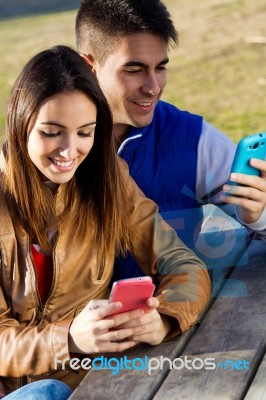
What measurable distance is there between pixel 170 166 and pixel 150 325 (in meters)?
0.90

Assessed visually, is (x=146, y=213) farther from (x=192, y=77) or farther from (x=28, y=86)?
(x=192, y=77)

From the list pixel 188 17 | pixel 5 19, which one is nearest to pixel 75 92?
pixel 188 17

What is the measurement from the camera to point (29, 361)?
2.38 meters

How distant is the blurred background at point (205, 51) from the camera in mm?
7648

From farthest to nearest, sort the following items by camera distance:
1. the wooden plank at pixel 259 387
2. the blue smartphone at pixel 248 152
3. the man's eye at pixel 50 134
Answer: the blue smartphone at pixel 248 152
the man's eye at pixel 50 134
the wooden plank at pixel 259 387

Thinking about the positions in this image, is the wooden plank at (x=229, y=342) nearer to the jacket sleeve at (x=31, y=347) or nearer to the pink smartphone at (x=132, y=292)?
the pink smartphone at (x=132, y=292)

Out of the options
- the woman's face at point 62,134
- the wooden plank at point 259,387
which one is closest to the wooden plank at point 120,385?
the wooden plank at point 259,387

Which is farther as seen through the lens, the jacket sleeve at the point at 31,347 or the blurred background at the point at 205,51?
the blurred background at the point at 205,51

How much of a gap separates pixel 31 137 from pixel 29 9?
1059 cm

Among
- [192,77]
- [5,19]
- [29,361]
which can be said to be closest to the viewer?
[29,361]

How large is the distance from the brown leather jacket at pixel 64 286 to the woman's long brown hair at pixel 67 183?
4 centimetres

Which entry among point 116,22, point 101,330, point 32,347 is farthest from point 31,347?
point 116,22

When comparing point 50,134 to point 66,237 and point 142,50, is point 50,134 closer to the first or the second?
point 66,237

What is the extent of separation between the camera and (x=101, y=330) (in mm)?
2295
